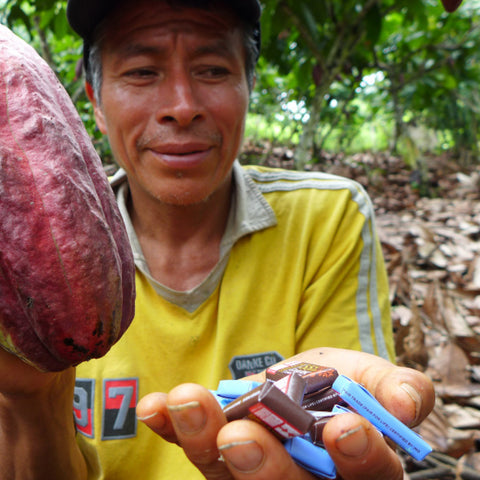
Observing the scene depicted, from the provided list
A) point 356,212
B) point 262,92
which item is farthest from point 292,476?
point 262,92

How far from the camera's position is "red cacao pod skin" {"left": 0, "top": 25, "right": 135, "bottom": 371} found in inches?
22.7

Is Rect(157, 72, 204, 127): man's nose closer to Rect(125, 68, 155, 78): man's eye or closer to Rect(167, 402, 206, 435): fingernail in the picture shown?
Rect(125, 68, 155, 78): man's eye

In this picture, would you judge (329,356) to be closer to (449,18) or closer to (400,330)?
(400,330)

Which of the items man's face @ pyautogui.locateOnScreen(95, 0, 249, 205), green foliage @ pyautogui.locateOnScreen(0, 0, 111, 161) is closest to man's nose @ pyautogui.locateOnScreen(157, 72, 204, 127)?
man's face @ pyautogui.locateOnScreen(95, 0, 249, 205)

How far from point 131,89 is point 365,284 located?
2.68 ft

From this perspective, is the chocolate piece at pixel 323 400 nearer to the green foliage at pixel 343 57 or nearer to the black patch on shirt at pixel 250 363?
the black patch on shirt at pixel 250 363

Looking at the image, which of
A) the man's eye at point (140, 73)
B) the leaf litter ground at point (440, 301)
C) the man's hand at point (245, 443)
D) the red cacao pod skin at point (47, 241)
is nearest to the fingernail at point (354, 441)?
the man's hand at point (245, 443)

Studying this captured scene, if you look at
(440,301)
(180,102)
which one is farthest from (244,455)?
(440,301)

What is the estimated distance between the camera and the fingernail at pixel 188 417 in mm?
531

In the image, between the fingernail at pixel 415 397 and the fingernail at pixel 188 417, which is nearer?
the fingernail at pixel 188 417

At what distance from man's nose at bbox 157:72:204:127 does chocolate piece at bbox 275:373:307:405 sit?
0.70 metres

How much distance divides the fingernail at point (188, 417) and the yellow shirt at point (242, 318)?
0.62m

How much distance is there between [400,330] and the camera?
1.77 m

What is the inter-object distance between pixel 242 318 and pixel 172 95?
0.60m
